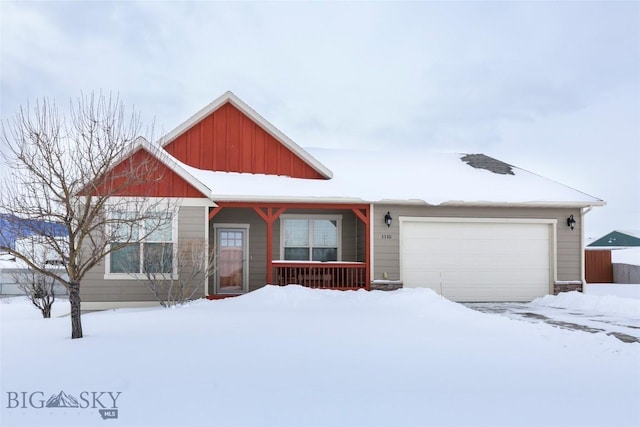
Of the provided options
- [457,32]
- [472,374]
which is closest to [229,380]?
[472,374]

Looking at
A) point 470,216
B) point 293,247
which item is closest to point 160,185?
point 293,247

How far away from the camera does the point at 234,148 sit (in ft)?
42.0

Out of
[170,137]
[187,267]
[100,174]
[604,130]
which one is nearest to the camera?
[100,174]

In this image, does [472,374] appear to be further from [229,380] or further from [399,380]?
[229,380]

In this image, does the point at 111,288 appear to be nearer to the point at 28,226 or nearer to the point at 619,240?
the point at 28,226

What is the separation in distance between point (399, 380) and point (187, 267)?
7217 millimetres

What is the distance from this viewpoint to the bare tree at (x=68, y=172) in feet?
21.1

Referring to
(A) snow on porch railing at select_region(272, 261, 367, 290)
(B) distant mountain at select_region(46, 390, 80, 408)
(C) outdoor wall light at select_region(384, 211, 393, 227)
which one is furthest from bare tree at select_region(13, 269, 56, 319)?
(C) outdoor wall light at select_region(384, 211, 393, 227)

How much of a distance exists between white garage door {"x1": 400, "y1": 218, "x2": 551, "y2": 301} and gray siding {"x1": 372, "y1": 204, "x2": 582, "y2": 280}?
0.75ft

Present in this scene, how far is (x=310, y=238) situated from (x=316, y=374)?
8785 millimetres

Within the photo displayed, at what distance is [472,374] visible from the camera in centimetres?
480

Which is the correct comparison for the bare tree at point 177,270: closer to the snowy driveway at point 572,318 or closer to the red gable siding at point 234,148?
the red gable siding at point 234,148

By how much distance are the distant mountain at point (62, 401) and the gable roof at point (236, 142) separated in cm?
898

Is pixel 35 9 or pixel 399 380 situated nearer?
pixel 399 380
